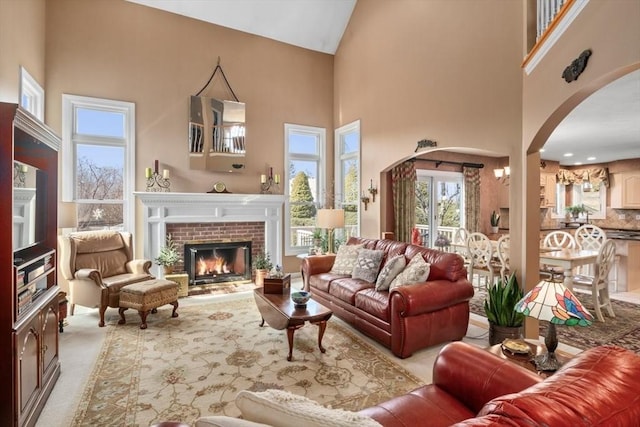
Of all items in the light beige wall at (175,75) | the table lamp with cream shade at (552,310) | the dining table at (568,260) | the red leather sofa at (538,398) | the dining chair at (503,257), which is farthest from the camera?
the light beige wall at (175,75)

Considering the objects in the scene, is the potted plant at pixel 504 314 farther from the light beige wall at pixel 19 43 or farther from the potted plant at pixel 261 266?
the light beige wall at pixel 19 43

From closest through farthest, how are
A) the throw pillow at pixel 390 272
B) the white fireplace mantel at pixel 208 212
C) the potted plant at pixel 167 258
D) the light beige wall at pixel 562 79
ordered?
the light beige wall at pixel 562 79
the throw pillow at pixel 390 272
the potted plant at pixel 167 258
the white fireplace mantel at pixel 208 212

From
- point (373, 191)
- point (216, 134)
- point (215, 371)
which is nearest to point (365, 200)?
point (373, 191)

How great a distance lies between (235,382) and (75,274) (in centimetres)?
278

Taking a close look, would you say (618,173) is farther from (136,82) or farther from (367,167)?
(136,82)

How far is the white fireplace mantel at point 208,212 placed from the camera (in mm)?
5383

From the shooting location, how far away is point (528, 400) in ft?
2.84

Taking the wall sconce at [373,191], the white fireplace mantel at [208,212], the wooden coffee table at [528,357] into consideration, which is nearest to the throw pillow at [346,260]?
the wall sconce at [373,191]

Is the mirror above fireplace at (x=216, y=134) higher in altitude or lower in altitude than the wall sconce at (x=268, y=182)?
higher

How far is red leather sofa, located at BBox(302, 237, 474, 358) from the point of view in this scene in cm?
307

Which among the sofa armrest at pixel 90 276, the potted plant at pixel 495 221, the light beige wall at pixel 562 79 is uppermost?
the light beige wall at pixel 562 79

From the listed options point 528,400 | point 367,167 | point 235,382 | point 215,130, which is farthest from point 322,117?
point 528,400

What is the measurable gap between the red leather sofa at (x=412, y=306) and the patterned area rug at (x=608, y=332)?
1.22m

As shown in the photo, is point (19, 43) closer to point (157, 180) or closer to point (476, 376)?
point (157, 180)
